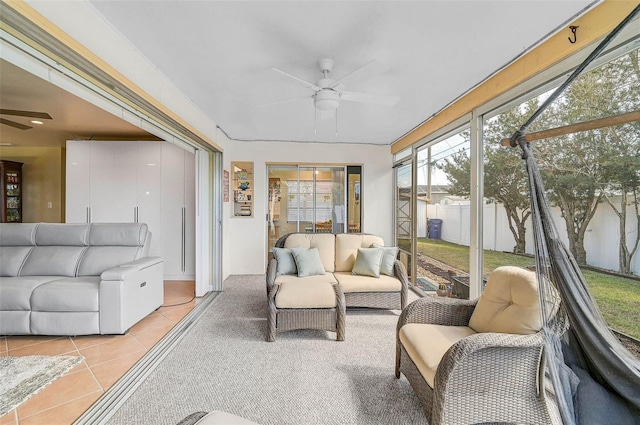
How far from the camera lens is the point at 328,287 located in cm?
280

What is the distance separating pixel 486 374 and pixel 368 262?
2.03 metres

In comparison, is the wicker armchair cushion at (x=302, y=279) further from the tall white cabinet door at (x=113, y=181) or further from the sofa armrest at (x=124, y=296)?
the tall white cabinet door at (x=113, y=181)

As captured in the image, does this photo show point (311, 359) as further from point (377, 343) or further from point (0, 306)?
point (0, 306)

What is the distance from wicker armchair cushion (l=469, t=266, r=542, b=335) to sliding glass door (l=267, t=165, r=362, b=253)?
12.0 feet

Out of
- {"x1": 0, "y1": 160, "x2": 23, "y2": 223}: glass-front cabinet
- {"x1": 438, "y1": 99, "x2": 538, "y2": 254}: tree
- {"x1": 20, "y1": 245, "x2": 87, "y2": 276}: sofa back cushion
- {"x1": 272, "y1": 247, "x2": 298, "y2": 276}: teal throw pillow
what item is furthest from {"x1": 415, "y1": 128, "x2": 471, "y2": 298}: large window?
{"x1": 0, "y1": 160, "x2": 23, "y2": 223}: glass-front cabinet


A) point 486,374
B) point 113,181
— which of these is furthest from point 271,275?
point 113,181

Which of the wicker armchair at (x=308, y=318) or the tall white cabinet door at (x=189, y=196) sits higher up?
the tall white cabinet door at (x=189, y=196)

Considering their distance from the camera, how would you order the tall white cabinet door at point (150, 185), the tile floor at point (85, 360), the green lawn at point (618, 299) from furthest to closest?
the tall white cabinet door at point (150, 185) → the tile floor at point (85, 360) → the green lawn at point (618, 299)

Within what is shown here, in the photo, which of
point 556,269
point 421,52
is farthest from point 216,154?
point 556,269

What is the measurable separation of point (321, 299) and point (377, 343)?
0.68 m

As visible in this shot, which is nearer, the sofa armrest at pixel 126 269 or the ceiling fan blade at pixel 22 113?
the sofa armrest at pixel 126 269

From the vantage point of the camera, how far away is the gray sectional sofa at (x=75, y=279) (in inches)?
102

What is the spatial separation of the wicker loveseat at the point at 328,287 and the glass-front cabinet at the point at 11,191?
16.9 ft

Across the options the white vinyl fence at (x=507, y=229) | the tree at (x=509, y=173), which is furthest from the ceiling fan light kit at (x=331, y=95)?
the white vinyl fence at (x=507, y=229)
